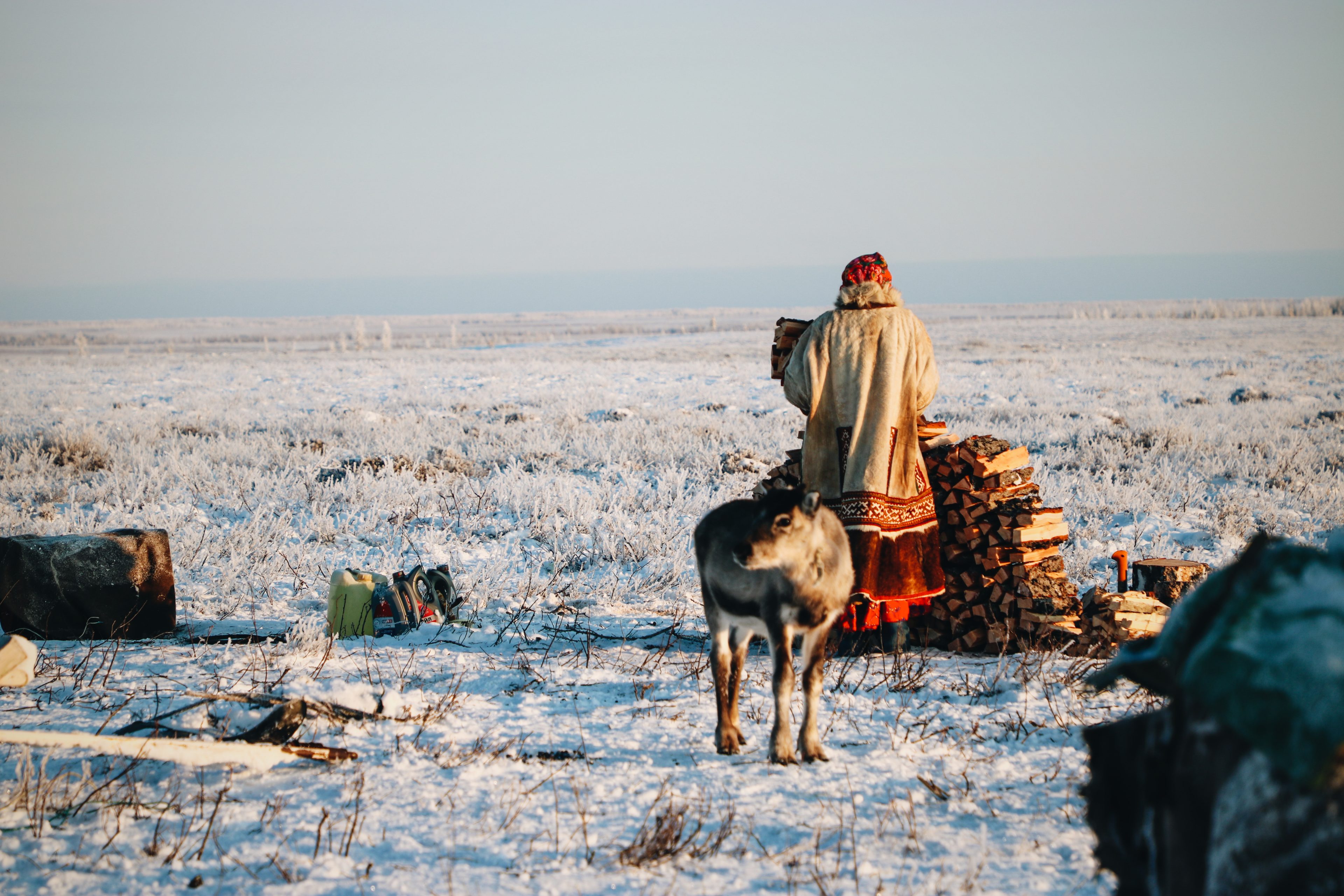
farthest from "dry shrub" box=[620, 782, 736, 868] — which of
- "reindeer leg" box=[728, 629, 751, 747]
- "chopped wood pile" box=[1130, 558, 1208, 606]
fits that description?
"chopped wood pile" box=[1130, 558, 1208, 606]

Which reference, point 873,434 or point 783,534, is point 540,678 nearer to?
point 783,534

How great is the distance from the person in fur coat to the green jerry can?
3.31 metres

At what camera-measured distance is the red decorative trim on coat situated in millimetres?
5633

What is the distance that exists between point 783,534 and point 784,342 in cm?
290

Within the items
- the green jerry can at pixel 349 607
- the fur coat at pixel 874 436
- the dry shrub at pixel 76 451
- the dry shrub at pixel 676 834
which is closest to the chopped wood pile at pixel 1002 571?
the fur coat at pixel 874 436

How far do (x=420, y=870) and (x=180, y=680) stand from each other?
110 inches

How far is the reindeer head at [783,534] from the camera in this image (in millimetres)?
3764

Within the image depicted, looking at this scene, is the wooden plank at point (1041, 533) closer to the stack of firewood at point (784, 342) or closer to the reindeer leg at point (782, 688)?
the stack of firewood at point (784, 342)

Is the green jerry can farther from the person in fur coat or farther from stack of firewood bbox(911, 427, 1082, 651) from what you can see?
stack of firewood bbox(911, 427, 1082, 651)

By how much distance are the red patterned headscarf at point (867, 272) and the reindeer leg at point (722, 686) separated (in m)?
2.81

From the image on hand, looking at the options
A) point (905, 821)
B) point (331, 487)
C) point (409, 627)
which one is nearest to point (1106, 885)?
point (905, 821)

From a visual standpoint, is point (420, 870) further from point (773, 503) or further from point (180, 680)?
point (180, 680)

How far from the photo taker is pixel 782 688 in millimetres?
3998

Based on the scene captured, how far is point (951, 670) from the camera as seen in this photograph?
5629 millimetres
